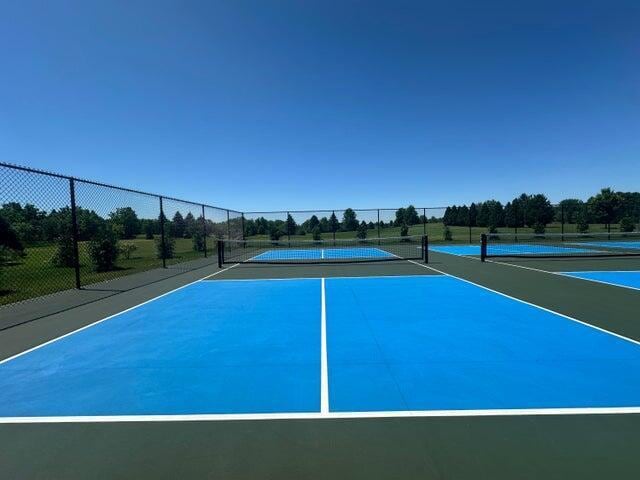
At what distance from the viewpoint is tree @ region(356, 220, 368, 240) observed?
98.2 feet

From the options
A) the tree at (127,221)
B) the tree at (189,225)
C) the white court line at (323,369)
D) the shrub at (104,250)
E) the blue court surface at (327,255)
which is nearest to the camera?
the white court line at (323,369)

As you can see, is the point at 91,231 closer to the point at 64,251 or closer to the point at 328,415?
the point at 64,251

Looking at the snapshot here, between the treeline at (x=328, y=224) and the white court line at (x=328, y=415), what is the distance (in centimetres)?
2621

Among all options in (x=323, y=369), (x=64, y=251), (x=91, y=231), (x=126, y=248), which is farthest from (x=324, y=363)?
(x=126, y=248)

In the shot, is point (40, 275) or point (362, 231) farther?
point (362, 231)

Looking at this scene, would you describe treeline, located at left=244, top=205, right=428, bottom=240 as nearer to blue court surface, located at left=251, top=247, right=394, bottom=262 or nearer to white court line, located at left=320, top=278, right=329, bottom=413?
blue court surface, located at left=251, top=247, right=394, bottom=262

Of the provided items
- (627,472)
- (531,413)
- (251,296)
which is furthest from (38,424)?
(251,296)

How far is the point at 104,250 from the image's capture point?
14.7 m

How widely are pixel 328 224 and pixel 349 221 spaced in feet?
5.59

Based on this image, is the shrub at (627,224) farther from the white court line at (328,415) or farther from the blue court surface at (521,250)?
the white court line at (328,415)

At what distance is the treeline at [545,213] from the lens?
107 ft

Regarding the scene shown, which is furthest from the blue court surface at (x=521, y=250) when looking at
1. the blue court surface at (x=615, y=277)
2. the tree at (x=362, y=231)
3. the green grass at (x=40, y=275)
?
A: the green grass at (x=40, y=275)

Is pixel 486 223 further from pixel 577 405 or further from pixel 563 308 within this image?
pixel 577 405

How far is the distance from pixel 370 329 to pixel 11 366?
15.5ft
